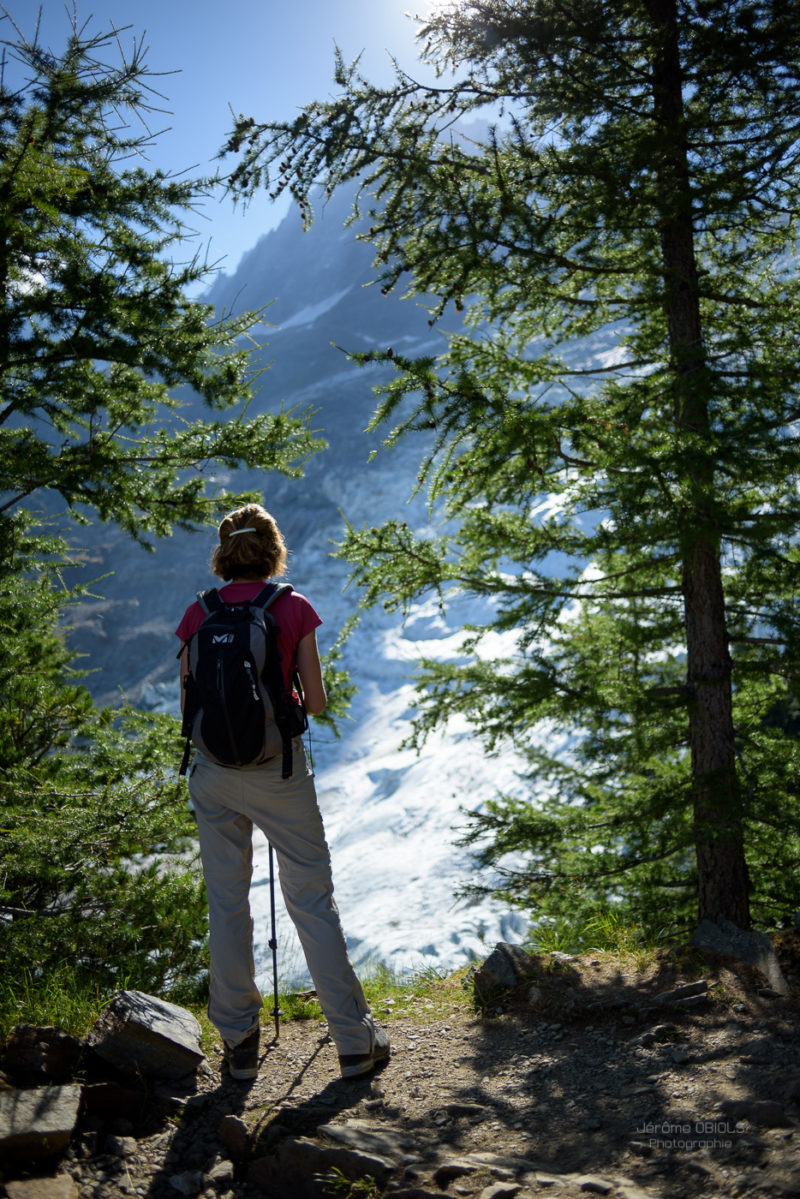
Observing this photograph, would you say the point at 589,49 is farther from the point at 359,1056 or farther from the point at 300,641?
the point at 359,1056

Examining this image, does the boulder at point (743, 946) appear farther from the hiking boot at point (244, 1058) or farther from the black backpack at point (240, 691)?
the black backpack at point (240, 691)

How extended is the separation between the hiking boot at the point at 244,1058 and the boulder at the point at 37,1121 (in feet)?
2.01

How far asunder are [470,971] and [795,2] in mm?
5382

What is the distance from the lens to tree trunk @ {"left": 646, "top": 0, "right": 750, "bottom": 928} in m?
4.25

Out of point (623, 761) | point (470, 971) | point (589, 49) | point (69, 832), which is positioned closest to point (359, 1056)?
point (470, 971)

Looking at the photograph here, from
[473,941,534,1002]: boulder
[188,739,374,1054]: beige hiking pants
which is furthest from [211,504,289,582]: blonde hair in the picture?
[473,941,534,1002]: boulder

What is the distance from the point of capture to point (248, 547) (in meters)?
2.90

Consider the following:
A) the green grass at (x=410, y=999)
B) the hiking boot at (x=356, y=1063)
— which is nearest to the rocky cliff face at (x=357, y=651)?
the green grass at (x=410, y=999)

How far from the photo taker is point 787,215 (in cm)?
522

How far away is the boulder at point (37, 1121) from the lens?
2.21 meters

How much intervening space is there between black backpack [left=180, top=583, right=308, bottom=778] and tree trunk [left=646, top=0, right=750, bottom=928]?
2346 millimetres

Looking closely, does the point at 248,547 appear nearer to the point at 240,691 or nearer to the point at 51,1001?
the point at 240,691

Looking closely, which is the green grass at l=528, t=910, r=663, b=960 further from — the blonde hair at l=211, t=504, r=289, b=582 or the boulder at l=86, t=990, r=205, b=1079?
the blonde hair at l=211, t=504, r=289, b=582

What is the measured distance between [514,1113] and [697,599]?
10.3 ft
